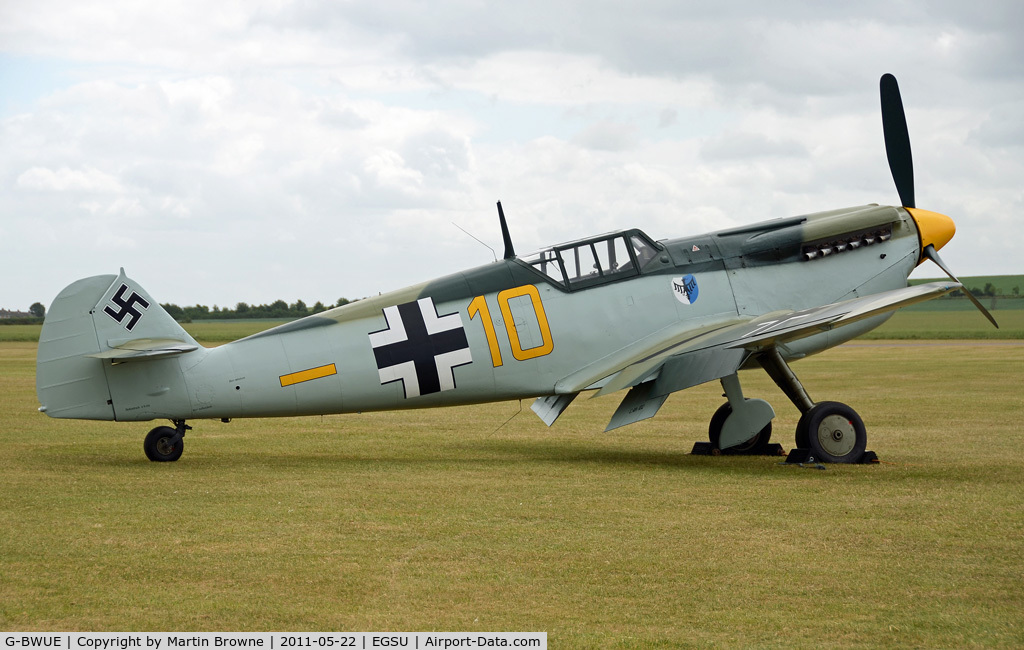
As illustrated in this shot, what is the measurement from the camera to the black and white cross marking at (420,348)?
31.0ft

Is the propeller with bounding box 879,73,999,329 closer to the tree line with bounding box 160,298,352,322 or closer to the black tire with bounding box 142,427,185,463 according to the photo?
the black tire with bounding box 142,427,185,463

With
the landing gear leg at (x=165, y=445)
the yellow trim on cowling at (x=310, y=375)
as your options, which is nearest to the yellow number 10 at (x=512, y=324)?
the yellow trim on cowling at (x=310, y=375)

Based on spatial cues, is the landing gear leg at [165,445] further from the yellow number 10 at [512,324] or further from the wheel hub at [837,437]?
the wheel hub at [837,437]

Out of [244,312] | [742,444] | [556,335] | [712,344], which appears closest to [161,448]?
[556,335]

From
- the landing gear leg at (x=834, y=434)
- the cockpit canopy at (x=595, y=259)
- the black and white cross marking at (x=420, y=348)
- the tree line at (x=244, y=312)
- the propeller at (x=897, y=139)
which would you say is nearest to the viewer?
the landing gear leg at (x=834, y=434)

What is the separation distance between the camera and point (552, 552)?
18.8 feet

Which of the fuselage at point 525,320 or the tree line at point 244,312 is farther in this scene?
the tree line at point 244,312

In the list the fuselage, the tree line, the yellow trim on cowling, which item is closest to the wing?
the fuselage

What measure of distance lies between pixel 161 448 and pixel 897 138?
8934mm

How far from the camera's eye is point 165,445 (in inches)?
375

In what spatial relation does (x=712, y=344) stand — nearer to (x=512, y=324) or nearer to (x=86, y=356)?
(x=512, y=324)

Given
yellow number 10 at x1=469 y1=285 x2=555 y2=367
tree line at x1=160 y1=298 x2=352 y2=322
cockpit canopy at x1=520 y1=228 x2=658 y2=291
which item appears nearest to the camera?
yellow number 10 at x1=469 y1=285 x2=555 y2=367

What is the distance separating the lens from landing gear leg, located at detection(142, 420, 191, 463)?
31.2ft

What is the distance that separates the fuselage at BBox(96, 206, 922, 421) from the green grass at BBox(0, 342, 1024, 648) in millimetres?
739
